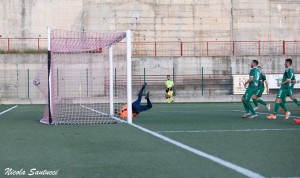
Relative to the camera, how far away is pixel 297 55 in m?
38.4

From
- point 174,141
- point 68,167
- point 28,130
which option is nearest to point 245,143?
point 174,141

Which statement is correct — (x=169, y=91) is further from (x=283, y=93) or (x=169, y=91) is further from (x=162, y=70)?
(x=283, y=93)

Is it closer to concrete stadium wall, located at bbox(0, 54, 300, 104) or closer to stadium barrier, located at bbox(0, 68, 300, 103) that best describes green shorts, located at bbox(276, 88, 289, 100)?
concrete stadium wall, located at bbox(0, 54, 300, 104)

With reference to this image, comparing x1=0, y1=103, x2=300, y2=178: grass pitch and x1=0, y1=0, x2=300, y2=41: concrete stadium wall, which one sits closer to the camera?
x1=0, y1=103, x2=300, y2=178: grass pitch

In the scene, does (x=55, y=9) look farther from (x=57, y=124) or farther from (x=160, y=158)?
(x=160, y=158)

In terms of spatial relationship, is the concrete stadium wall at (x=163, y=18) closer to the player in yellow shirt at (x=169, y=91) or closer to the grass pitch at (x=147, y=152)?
the player in yellow shirt at (x=169, y=91)

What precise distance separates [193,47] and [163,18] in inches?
118

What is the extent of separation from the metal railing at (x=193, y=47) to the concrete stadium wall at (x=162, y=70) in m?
1.64

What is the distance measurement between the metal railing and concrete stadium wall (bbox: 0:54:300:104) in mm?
1638

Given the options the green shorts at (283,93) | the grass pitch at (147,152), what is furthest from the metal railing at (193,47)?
the grass pitch at (147,152)

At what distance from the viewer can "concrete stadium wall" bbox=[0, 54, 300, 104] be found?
117 ft

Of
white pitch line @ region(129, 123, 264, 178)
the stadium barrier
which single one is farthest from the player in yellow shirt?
white pitch line @ region(129, 123, 264, 178)

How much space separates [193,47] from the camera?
128ft

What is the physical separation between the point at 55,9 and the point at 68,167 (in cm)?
3282
